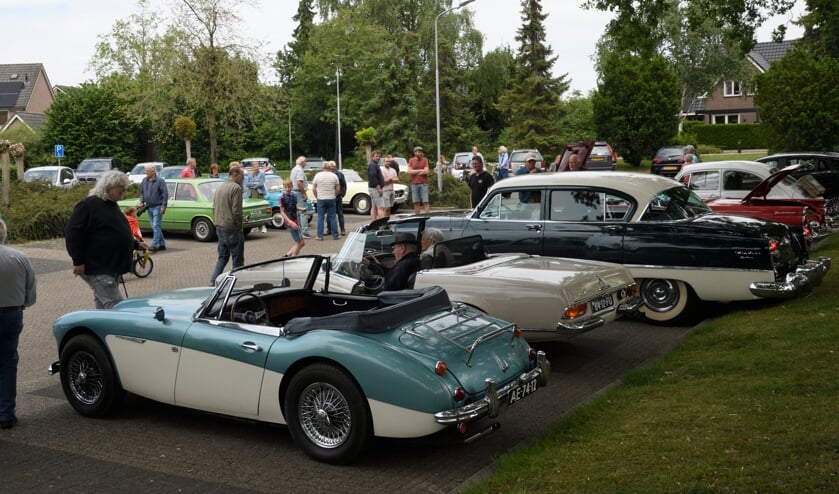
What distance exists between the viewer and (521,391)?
5.96m

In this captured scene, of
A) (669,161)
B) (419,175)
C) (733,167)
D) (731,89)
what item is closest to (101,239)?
(733,167)

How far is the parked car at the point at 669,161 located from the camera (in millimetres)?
35594

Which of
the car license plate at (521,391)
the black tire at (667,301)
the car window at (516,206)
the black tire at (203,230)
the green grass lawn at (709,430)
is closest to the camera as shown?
the green grass lawn at (709,430)

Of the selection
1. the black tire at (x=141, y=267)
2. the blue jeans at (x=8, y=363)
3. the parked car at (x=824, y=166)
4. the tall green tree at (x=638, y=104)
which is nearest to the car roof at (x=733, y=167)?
the parked car at (x=824, y=166)

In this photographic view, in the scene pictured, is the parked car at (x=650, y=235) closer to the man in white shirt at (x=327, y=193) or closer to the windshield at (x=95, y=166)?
the man in white shirt at (x=327, y=193)

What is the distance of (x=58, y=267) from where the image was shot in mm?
17156

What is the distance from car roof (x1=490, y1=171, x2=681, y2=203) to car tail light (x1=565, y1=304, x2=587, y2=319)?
3.03m

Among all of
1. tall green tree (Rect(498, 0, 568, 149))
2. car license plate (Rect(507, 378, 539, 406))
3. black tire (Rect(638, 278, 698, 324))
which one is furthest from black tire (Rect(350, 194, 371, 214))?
tall green tree (Rect(498, 0, 568, 149))

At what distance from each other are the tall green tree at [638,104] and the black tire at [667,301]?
119 feet

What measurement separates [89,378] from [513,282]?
374 cm

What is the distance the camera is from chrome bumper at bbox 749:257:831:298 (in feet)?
31.1

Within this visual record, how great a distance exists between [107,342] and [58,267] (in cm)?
1128

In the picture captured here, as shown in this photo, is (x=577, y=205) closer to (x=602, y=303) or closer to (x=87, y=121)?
(x=602, y=303)

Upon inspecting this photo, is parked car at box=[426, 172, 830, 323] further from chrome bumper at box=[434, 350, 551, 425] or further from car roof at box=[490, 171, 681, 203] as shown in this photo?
chrome bumper at box=[434, 350, 551, 425]
